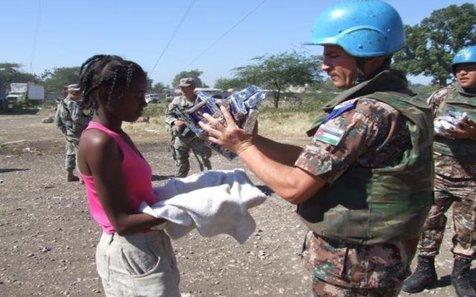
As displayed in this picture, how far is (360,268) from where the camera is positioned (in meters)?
2.01

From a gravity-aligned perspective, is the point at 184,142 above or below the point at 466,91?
below

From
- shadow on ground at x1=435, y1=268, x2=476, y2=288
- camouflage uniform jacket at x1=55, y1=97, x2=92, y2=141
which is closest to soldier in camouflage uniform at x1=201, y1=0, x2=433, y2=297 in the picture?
shadow on ground at x1=435, y1=268, x2=476, y2=288

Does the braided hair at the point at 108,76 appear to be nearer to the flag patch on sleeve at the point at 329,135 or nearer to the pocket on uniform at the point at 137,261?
the pocket on uniform at the point at 137,261

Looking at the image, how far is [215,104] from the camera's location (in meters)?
2.25

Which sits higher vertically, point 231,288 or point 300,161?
point 300,161

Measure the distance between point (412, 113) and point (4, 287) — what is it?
12.4 feet

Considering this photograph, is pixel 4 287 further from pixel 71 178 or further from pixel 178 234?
pixel 71 178

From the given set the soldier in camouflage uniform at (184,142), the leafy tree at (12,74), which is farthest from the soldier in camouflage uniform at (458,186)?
the leafy tree at (12,74)

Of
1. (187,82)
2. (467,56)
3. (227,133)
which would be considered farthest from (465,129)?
(187,82)

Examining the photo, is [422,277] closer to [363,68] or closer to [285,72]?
[363,68]

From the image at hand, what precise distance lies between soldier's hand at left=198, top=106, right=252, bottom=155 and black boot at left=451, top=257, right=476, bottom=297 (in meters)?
2.80

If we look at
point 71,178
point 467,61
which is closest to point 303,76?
point 71,178

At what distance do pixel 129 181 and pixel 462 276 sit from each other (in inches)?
123

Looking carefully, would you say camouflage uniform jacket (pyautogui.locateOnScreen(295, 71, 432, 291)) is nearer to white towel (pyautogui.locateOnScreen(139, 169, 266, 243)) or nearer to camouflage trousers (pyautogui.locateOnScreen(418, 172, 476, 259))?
white towel (pyautogui.locateOnScreen(139, 169, 266, 243))
